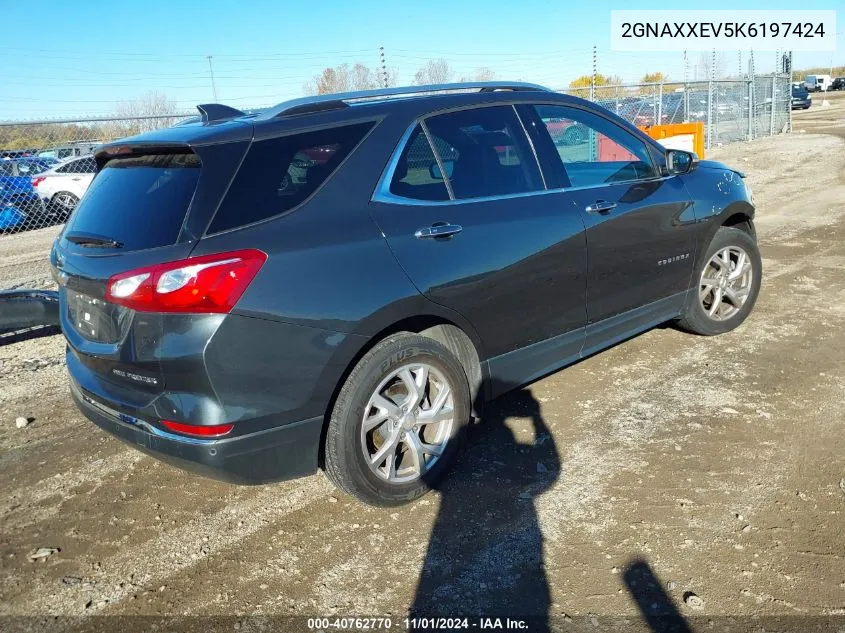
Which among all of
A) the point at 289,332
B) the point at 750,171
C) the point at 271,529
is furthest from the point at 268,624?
the point at 750,171

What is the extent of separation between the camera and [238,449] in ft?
8.78

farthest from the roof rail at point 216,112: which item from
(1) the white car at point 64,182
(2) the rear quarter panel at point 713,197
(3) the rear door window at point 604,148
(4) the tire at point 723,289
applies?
(1) the white car at point 64,182

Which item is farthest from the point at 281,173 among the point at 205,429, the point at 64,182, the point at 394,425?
the point at 64,182

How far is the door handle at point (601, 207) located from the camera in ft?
12.7

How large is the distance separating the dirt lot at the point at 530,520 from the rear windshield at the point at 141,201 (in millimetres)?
1377

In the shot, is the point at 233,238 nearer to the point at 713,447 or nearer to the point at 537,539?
the point at 537,539

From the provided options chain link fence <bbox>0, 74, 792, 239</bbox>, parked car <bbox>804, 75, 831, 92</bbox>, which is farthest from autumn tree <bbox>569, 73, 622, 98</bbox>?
parked car <bbox>804, 75, 831, 92</bbox>

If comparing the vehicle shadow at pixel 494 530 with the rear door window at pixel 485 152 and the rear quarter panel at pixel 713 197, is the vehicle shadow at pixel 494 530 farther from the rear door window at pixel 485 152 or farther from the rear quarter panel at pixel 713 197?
the rear quarter panel at pixel 713 197

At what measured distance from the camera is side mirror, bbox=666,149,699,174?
177 inches

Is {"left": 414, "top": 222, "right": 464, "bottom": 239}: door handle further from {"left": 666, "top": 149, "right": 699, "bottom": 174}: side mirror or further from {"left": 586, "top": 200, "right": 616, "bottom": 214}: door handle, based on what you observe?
→ {"left": 666, "top": 149, "right": 699, "bottom": 174}: side mirror

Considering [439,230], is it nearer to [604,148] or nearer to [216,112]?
[216,112]

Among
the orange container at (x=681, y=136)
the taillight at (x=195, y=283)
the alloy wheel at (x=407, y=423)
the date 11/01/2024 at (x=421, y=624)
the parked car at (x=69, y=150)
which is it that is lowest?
the date 11/01/2024 at (x=421, y=624)

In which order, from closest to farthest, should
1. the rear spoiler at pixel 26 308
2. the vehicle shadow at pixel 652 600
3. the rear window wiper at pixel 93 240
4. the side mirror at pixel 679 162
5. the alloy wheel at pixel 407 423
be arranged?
1. the vehicle shadow at pixel 652 600
2. the rear window wiper at pixel 93 240
3. the alloy wheel at pixel 407 423
4. the side mirror at pixel 679 162
5. the rear spoiler at pixel 26 308

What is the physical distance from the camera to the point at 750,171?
15.4 m
